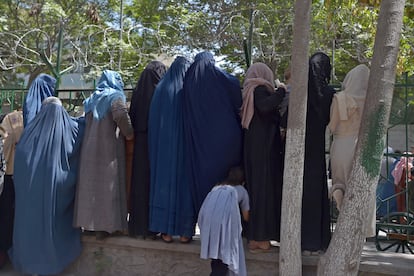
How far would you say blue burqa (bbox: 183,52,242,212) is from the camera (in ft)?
12.9

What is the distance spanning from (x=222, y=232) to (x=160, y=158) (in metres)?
0.93

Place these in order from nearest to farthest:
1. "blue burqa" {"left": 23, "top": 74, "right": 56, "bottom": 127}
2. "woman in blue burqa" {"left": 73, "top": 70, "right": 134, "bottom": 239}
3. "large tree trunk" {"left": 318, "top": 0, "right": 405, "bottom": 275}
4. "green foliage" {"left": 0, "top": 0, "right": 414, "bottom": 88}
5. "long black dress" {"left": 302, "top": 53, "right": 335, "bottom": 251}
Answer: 1. "large tree trunk" {"left": 318, "top": 0, "right": 405, "bottom": 275}
2. "long black dress" {"left": 302, "top": 53, "right": 335, "bottom": 251}
3. "woman in blue burqa" {"left": 73, "top": 70, "right": 134, "bottom": 239}
4. "blue burqa" {"left": 23, "top": 74, "right": 56, "bottom": 127}
5. "green foliage" {"left": 0, "top": 0, "right": 414, "bottom": 88}

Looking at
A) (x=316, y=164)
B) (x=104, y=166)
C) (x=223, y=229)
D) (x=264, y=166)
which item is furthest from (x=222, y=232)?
(x=104, y=166)

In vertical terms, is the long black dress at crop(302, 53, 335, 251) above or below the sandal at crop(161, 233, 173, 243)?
above

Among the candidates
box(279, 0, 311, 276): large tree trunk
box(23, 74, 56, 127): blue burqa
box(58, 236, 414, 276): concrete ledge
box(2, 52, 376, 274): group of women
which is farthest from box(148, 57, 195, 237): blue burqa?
box(23, 74, 56, 127): blue burqa

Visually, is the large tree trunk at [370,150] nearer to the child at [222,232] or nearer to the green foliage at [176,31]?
the child at [222,232]

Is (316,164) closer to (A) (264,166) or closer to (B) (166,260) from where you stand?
(A) (264,166)

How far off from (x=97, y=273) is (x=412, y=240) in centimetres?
279

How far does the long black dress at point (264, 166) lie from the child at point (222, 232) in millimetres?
221

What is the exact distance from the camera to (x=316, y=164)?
147 inches

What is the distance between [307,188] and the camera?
3.69 meters

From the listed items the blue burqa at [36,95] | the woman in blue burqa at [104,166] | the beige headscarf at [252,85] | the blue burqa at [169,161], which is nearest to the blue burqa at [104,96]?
the woman in blue burqa at [104,166]

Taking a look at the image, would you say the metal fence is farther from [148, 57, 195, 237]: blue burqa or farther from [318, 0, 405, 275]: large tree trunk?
[318, 0, 405, 275]: large tree trunk

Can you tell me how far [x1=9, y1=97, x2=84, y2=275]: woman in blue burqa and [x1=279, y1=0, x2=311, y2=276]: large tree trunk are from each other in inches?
76.9
